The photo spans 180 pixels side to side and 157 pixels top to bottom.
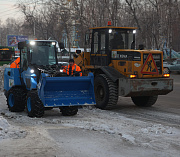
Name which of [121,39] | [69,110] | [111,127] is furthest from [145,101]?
[111,127]

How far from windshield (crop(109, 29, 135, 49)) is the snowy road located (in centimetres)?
286

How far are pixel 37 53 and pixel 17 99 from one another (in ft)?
5.27

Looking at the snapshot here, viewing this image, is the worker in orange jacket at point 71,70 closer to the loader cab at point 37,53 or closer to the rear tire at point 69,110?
the loader cab at point 37,53

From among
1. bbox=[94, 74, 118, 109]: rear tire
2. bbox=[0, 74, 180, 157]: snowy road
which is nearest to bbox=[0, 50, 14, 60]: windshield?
bbox=[94, 74, 118, 109]: rear tire

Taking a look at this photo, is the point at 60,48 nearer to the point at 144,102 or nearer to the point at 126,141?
the point at 144,102

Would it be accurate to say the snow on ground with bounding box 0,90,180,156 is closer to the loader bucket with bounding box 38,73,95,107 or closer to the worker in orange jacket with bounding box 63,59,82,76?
the loader bucket with bounding box 38,73,95,107

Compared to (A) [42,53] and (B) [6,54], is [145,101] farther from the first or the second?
(B) [6,54]

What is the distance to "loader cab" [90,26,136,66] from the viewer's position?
1330cm

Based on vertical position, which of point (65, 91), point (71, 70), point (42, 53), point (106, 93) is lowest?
point (106, 93)

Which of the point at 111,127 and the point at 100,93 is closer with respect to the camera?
the point at 111,127

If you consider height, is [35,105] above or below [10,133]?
above

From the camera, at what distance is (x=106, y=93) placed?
12.4 m

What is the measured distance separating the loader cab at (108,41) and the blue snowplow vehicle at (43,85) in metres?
2.20

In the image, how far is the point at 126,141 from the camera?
25.1 ft
